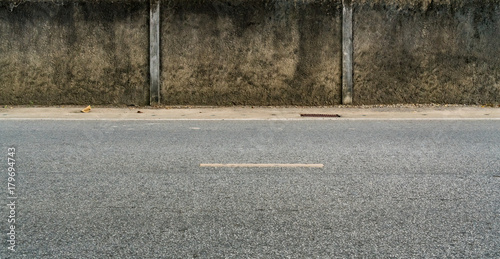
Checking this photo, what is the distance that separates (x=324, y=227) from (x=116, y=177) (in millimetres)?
2444

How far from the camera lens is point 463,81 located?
12.6 meters

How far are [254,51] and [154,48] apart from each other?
219 cm

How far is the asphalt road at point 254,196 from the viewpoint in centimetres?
388

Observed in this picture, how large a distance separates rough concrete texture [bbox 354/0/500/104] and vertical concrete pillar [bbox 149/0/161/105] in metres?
4.32

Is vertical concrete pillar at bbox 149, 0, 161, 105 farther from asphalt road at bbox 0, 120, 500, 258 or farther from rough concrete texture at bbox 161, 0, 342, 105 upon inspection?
asphalt road at bbox 0, 120, 500, 258

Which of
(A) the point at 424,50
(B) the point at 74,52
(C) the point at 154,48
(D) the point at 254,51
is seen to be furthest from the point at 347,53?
(B) the point at 74,52

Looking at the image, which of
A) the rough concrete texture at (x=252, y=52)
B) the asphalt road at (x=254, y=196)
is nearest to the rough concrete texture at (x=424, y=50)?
the rough concrete texture at (x=252, y=52)

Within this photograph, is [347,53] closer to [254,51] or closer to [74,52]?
[254,51]

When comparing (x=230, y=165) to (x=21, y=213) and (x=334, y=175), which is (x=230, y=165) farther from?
(x=21, y=213)

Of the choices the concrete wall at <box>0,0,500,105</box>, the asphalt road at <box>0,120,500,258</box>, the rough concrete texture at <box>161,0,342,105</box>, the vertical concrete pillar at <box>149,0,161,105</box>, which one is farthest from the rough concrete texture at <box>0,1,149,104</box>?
the asphalt road at <box>0,120,500,258</box>

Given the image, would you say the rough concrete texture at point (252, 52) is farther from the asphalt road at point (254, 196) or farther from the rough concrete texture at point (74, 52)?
the asphalt road at point (254, 196)

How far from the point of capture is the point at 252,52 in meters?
12.5

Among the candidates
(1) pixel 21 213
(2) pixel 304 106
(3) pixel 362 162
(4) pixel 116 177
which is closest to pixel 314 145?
(3) pixel 362 162

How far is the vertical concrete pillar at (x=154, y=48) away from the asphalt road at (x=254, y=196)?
14.0 ft
